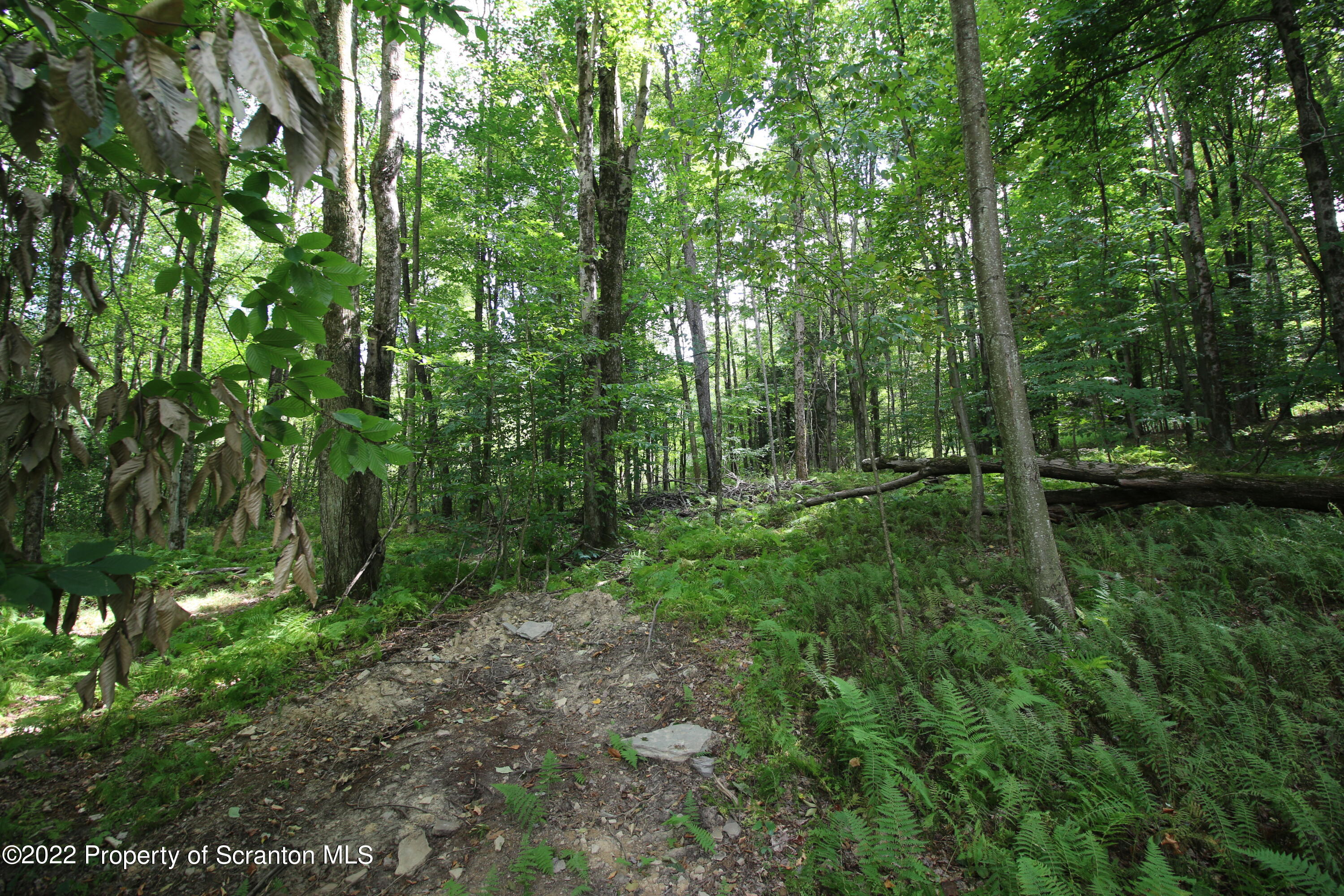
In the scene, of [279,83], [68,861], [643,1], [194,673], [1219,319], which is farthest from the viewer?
[1219,319]

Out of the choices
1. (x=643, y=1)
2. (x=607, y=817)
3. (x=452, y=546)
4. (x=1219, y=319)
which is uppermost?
(x=643, y=1)

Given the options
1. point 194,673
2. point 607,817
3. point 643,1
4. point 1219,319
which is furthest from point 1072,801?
point 1219,319

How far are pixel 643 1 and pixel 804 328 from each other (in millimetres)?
9016

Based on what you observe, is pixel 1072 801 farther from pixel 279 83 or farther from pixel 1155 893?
pixel 279 83

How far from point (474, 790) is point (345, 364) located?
4.72m

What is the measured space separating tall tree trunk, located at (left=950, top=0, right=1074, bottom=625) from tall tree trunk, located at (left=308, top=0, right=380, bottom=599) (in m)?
5.93

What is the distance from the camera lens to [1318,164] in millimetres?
6156

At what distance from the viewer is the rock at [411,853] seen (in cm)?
264

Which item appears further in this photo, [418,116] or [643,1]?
[418,116]

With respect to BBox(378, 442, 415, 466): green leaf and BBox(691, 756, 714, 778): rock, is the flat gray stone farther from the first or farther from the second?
BBox(378, 442, 415, 466): green leaf

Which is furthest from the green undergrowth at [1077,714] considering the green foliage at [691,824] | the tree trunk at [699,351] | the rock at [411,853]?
the tree trunk at [699,351]

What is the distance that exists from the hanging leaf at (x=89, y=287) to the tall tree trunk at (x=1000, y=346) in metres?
5.11

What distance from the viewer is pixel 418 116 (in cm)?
1450

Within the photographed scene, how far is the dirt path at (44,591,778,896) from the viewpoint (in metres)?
2.61
